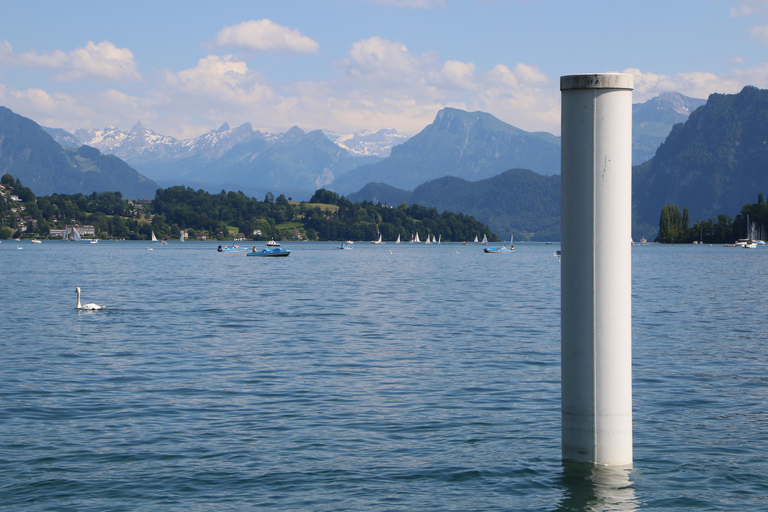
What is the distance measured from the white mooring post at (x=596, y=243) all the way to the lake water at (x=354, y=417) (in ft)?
6.53

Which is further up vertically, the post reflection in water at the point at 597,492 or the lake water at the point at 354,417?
the post reflection in water at the point at 597,492

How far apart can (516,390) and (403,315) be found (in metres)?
28.2

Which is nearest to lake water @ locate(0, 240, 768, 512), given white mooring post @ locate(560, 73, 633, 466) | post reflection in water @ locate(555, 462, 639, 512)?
post reflection in water @ locate(555, 462, 639, 512)

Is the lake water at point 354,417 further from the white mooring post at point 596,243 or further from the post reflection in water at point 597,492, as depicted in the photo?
the white mooring post at point 596,243

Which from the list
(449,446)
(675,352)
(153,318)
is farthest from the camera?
(153,318)

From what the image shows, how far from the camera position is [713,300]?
6488 cm

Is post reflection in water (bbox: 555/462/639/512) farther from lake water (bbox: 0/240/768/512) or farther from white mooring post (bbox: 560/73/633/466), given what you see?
white mooring post (bbox: 560/73/633/466)

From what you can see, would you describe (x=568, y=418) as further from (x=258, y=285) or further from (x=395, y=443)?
(x=258, y=285)

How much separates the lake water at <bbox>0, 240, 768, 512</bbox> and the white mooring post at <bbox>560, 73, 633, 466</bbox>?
199 cm

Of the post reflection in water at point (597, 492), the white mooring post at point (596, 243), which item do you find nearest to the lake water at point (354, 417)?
the post reflection in water at point (597, 492)

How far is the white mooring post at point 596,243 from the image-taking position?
39.4 ft

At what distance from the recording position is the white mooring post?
1200 cm

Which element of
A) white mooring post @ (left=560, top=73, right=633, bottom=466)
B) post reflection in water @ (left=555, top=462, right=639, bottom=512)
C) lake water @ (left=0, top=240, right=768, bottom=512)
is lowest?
lake water @ (left=0, top=240, right=768, bottom=512)

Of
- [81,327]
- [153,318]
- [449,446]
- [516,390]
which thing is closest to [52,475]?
[449,446]
